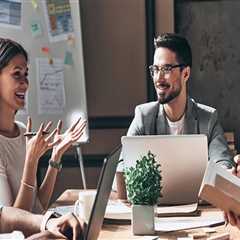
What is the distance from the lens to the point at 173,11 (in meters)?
4.11

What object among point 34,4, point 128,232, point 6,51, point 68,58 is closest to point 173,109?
point 6,51

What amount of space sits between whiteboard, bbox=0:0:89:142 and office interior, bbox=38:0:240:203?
24 cm

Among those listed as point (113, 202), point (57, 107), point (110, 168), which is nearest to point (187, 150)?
point (113, 202)

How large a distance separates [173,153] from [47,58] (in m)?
1.86

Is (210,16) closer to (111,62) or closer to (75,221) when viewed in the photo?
(111,62)

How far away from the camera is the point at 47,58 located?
3.98m

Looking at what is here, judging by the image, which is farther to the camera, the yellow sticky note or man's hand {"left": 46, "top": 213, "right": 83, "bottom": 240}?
the yellow sticky note

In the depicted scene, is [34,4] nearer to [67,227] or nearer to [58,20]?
[58,20]

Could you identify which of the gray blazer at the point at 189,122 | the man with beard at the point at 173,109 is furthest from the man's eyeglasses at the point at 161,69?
the gray blazer at the point at 189,122

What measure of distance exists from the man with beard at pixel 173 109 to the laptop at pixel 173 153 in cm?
48

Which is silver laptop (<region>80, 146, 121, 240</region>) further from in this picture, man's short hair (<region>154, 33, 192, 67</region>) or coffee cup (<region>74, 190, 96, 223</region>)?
man's short hair (<region>154, 33, 192, 67</region>)

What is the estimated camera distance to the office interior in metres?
4.11

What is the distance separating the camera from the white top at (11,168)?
2381 millimetres

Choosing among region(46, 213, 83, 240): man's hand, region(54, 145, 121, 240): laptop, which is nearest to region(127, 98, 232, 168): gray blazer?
region(54, 145, 121, 240): laptop
